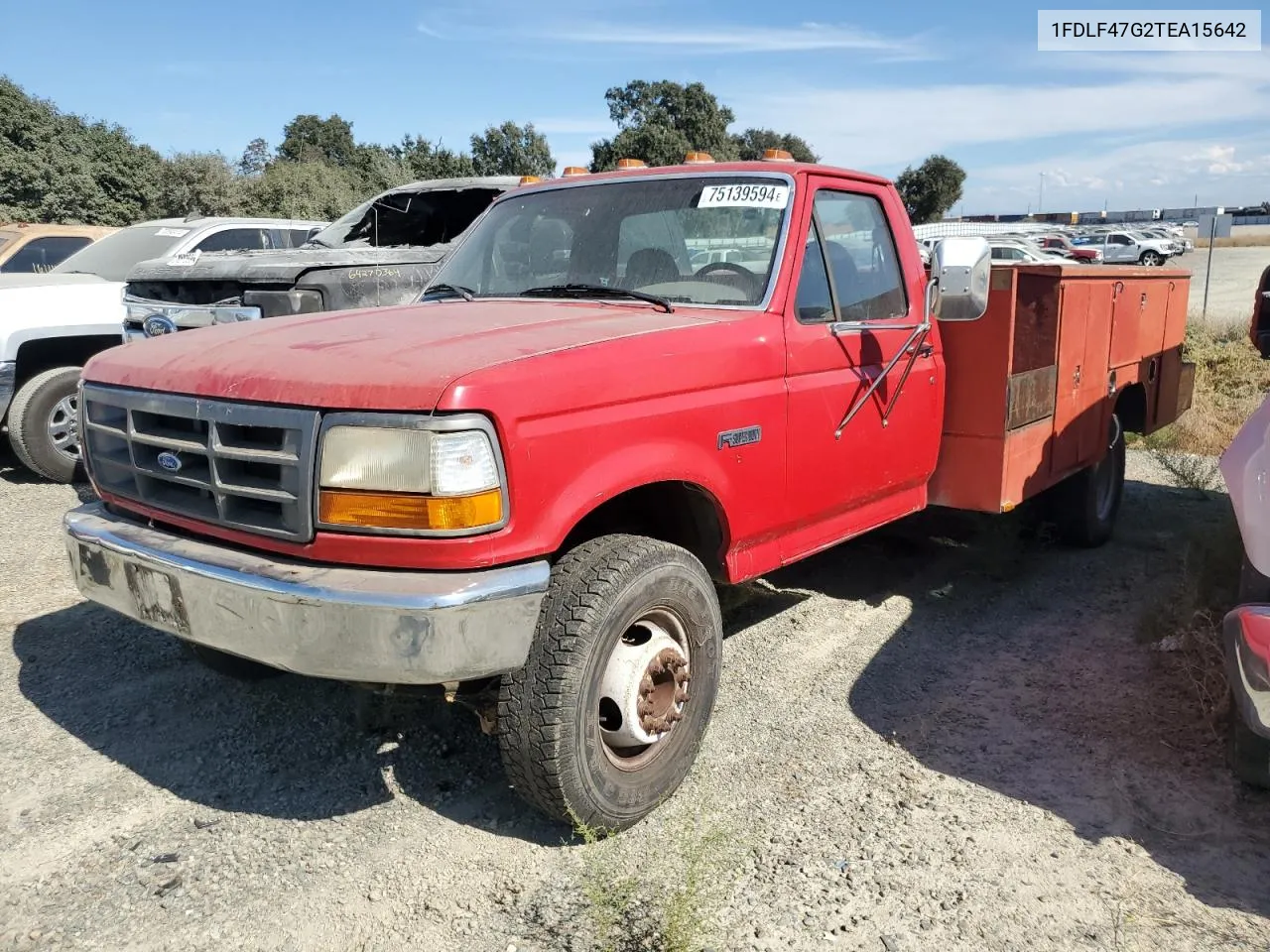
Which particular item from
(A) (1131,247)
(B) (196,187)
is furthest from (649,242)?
(A) (1131,247)

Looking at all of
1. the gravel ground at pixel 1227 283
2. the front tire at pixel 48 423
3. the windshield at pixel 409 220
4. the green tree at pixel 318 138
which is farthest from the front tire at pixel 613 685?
the green tree at pixel 318 138

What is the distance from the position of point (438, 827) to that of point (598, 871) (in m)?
0.57

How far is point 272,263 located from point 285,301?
0.61 meters

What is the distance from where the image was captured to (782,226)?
3.62m

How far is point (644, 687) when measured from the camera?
3.00 m

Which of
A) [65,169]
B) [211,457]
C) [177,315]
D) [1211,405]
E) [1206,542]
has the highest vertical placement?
[65,169]

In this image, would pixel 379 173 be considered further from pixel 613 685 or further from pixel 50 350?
pixel 613 685

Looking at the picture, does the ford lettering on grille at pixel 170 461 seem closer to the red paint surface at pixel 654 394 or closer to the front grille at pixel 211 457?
the front grille at pixel 211 457

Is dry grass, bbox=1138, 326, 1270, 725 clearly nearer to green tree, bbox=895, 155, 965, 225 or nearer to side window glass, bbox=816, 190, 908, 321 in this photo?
side window glass, bbox=816, 190, 908, 321

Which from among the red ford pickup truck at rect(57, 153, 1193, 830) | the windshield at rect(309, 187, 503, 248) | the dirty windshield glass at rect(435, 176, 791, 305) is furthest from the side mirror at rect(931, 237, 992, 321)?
the windshield at rect(309, 187, 503, 248)

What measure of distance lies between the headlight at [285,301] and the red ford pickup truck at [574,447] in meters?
2.24

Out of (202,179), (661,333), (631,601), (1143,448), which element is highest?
(202,179)

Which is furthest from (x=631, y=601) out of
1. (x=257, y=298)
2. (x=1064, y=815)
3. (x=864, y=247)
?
(x=257, y=298)

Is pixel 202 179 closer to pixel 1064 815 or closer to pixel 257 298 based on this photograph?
pixel 257 298
